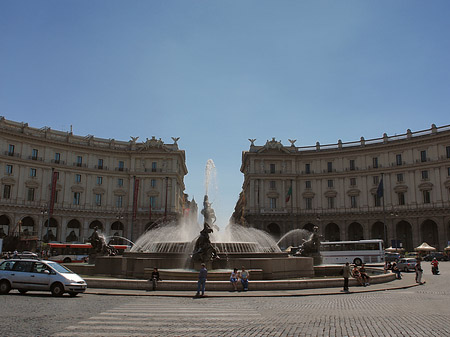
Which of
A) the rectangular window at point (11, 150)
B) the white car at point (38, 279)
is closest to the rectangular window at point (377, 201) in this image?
the rectangular window at point (11, 150)

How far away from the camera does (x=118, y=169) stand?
75.1 m

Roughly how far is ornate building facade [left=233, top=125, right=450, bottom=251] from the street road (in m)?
49.0

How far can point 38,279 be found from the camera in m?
16.0

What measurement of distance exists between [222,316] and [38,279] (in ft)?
27.1

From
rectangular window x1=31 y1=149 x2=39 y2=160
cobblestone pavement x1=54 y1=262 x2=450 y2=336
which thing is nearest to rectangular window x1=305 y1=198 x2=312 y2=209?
rectangular window x1=31 y1=149 x2=39 y2=160

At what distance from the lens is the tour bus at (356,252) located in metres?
44.7

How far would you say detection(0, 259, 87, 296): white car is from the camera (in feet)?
52.0

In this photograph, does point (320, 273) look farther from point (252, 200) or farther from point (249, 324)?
point (252, 200)

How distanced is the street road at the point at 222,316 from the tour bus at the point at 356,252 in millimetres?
29178

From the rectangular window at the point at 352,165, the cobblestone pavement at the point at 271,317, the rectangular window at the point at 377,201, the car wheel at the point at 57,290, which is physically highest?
the rectangular window at the point at 352,165

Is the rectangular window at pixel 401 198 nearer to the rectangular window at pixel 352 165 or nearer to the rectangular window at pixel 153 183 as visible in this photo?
the rectangular window at pixel 352 165

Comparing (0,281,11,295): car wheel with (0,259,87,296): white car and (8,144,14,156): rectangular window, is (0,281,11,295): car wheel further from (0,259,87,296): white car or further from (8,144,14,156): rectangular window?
(8,144,14,156): rectangular window

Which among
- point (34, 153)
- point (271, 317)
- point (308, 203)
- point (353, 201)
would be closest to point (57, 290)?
point (271, 317)

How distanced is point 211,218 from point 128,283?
9.96 m
